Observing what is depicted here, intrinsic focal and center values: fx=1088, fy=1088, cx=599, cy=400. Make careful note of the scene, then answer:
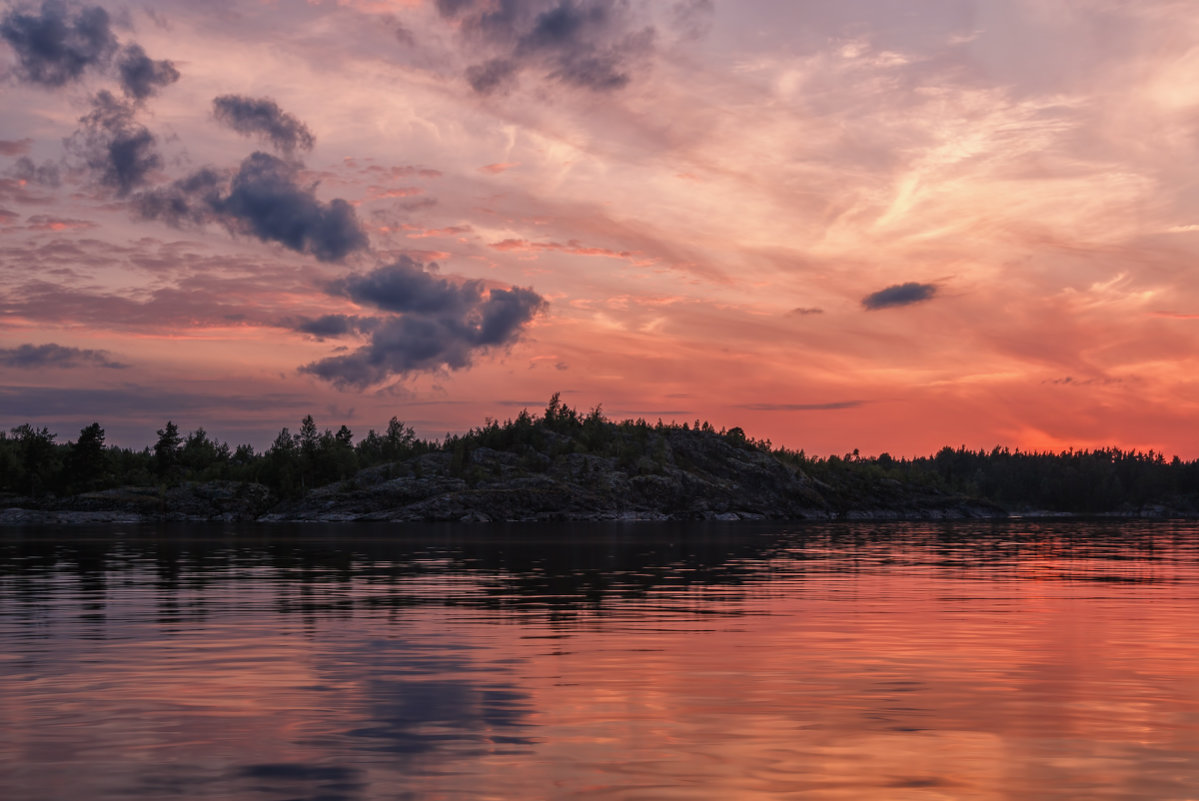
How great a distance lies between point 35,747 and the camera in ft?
53.2

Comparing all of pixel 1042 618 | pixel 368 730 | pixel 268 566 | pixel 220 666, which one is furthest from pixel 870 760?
pixel 268 566

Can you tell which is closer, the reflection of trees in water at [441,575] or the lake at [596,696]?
the lake at [596,696]

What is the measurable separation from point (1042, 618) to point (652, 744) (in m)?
24.6

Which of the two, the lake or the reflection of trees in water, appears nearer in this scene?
the lake

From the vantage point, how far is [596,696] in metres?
21.0

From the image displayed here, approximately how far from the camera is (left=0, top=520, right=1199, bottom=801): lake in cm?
1450

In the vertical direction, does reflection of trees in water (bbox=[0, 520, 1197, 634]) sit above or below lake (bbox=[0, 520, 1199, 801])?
below

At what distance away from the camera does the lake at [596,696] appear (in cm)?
1450

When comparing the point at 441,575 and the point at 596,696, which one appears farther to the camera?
the point at 441,575

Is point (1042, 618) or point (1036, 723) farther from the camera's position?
point (1042, 618)

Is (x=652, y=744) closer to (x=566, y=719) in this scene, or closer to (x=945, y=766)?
(x=566, y=719)

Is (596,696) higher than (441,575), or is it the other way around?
(596,696)

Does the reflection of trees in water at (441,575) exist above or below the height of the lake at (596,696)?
below

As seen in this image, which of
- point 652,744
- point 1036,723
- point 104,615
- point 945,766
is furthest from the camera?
point 104,615
